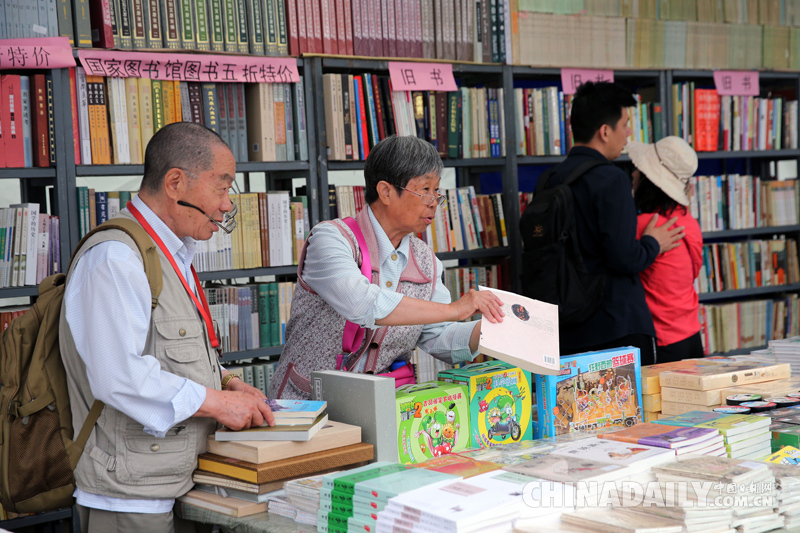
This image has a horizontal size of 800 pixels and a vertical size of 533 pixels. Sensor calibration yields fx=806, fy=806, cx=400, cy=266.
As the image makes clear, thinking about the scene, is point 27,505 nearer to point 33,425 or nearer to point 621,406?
point 33,425

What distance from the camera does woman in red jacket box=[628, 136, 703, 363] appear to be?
328 cm

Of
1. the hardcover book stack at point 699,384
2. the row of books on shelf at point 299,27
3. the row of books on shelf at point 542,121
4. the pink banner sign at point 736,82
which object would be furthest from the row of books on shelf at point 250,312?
the pink banner sign at point 736,82

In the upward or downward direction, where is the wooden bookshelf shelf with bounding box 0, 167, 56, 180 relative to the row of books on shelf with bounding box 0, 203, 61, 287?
upward

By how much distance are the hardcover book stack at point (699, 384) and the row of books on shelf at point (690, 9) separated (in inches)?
89.5

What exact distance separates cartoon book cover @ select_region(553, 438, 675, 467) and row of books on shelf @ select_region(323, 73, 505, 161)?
6.63ft

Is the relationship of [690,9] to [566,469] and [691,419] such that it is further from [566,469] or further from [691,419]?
[566,469]

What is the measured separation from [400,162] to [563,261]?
1.14 m

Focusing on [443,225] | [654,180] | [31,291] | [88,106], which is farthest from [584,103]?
[31,291]

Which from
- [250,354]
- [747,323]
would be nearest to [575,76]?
[747,323]

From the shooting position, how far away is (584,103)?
328cm

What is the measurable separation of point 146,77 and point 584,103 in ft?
5.73

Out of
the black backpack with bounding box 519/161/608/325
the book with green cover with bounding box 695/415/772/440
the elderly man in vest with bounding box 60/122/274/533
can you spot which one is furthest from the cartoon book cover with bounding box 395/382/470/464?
the black backpack with bounding box 519/161/608/325

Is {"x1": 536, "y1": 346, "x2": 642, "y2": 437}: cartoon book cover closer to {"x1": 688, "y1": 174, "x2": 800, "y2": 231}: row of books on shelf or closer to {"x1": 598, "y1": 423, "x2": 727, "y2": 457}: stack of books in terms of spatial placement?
{"x1": 598, "y1": 423, "x2": 727, "y2": 457}: stack of books

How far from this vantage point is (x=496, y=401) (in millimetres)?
2029
